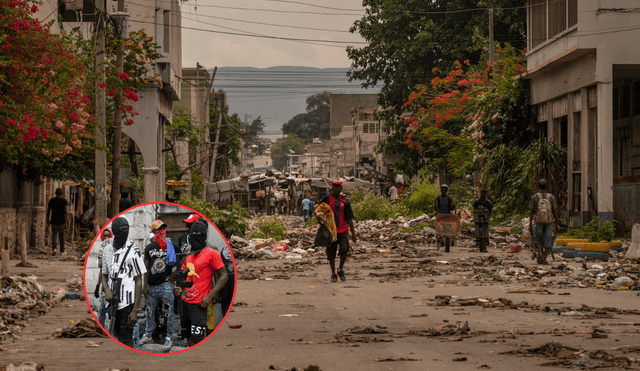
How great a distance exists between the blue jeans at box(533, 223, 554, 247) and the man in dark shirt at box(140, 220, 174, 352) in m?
13.2

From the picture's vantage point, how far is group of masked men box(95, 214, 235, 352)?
453 cm

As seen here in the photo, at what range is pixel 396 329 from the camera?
29.4 ft

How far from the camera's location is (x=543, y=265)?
1650 cm

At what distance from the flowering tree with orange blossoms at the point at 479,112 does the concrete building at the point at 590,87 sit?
2.01m

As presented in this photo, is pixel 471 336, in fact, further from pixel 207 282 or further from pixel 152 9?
pixel 152 9

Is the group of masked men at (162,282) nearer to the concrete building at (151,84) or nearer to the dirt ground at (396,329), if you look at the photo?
the dirt ground at (396,329)

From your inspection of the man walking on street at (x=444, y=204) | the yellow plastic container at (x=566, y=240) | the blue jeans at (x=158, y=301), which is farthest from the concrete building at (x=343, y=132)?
the blue jeans at (x=158, y=301)

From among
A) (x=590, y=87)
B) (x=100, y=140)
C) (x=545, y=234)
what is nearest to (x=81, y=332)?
(x=545, y=234)

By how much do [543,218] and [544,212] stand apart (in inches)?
5.2

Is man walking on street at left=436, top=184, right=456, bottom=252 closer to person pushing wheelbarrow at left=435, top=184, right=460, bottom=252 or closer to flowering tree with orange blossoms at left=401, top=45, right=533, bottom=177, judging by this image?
person pushing wheelbarrow at left=435, top=184, right=460, bottom=252

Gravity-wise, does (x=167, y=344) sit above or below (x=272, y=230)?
above

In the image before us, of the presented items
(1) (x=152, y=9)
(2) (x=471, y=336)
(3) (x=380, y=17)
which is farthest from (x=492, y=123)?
(2) (x=471, y=336)

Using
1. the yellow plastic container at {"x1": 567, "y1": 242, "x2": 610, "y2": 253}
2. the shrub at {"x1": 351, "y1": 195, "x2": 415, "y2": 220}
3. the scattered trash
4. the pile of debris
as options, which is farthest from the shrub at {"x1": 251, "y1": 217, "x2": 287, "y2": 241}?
the scattered trash

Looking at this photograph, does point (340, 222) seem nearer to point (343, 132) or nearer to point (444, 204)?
point (444, 204)
